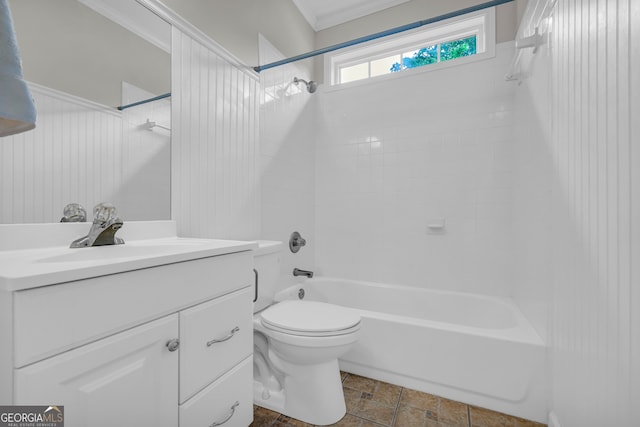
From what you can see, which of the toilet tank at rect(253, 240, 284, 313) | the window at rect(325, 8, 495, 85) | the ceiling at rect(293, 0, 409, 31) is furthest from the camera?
the ceiling at rect(293, 0, 409, 31)

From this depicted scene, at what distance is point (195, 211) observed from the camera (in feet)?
4.97

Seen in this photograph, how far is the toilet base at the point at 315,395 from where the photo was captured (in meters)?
1.33

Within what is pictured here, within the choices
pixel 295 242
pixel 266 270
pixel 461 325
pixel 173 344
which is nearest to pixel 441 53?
pixel 295 242

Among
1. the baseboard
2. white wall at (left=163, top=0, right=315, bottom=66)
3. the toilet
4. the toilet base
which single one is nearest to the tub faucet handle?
the toilet

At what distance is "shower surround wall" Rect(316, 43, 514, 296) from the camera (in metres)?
2.07

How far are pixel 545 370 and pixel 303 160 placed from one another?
201 centimetres

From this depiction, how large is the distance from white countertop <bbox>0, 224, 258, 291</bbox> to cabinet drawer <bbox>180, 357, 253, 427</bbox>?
17.9 inches

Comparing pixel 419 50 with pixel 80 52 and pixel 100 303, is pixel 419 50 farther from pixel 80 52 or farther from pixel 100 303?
pixel 100 303

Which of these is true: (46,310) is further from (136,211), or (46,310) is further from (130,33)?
(130,33)

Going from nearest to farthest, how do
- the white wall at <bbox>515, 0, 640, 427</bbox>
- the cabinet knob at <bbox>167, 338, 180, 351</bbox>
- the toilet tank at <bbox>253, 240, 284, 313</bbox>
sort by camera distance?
the white wall at <bbox>515, 0, 640, 427</bbox> < the cabinet knob at <bbox>167, 338, 180, 351</bbox> < the toilet tank at <bbox>253, 240, 284, 313</bbox>

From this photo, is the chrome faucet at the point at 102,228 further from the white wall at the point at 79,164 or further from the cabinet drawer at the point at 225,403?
the cabinet drawer at the point at 225,403

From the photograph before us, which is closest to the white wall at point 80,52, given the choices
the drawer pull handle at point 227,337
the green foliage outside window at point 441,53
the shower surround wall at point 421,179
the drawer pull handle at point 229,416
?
the drawer pull handle at point 227,337

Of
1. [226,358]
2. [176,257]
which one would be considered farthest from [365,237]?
[176,257]

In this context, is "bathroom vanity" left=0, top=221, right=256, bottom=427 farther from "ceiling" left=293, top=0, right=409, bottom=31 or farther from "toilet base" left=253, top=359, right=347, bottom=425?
"ceiling" left=293, top=0, right=409, bottom=31
